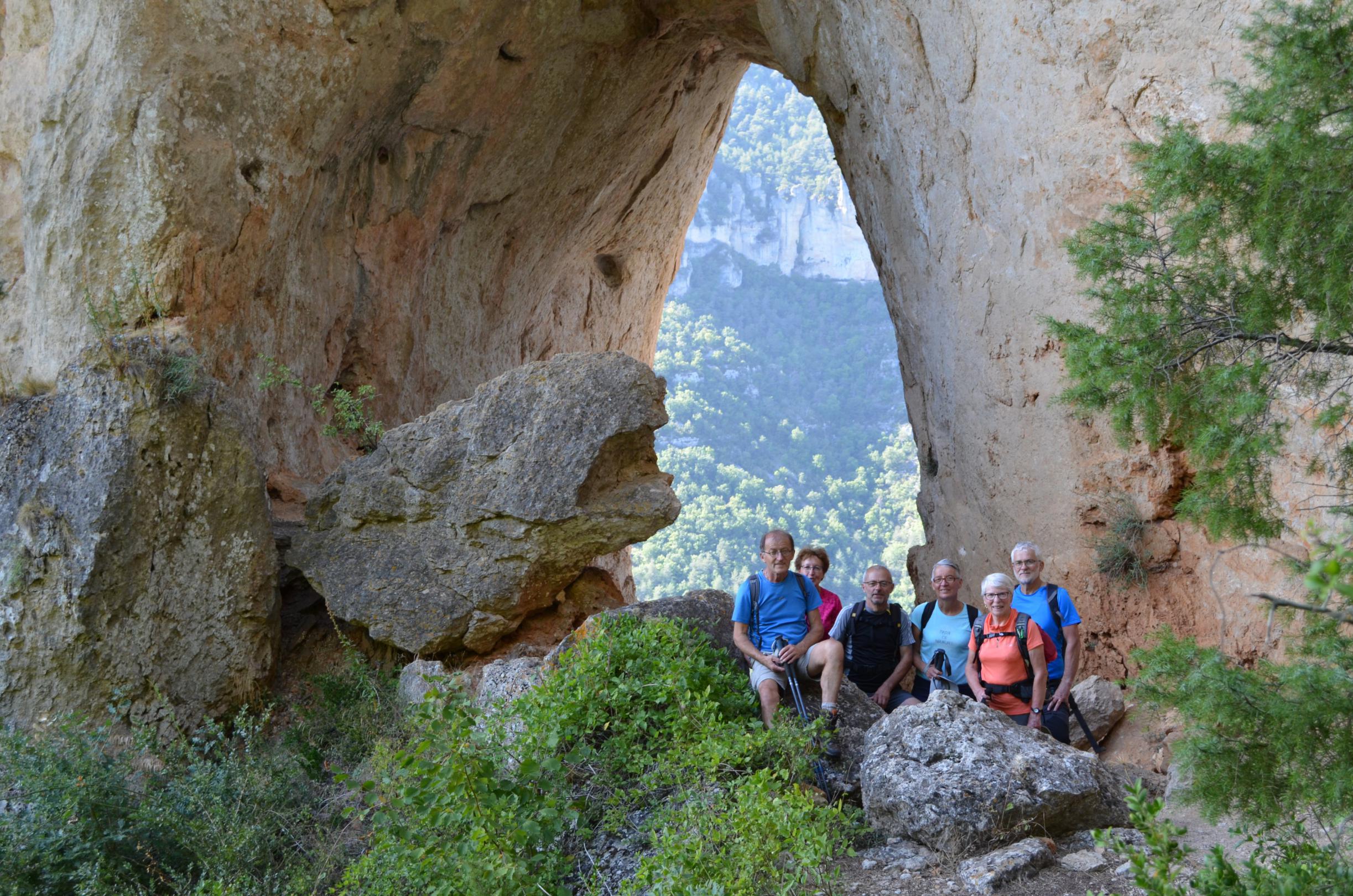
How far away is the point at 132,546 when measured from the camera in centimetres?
655

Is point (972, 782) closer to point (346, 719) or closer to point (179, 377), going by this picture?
point (346, 719)

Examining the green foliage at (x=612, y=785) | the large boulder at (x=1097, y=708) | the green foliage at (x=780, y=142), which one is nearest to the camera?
the green foliage at (x=612, y=785)

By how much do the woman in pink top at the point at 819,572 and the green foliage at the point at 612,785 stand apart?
67 centimetres

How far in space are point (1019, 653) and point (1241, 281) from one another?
2763mm

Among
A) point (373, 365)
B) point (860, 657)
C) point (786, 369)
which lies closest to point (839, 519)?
point (786, 369)

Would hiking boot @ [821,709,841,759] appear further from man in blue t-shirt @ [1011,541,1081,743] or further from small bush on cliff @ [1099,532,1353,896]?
small bush on cliff @ [1099,532,1353,896]

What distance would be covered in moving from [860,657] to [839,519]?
133 feet

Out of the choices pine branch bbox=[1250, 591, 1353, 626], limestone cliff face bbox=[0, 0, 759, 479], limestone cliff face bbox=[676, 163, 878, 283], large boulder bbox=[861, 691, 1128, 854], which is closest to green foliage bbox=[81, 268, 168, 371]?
limestone cliff face bbox=[0, 0, 759, 479]

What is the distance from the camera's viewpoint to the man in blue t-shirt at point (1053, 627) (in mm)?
5344

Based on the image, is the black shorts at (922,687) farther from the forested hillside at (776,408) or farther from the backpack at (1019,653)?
the forested hillside at (776,408)

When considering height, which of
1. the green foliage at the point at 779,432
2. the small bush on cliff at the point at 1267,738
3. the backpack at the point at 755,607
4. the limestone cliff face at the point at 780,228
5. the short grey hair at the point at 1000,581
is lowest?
the green foliage at the point at 779,432

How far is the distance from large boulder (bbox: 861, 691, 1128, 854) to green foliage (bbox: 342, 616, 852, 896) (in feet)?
0.92

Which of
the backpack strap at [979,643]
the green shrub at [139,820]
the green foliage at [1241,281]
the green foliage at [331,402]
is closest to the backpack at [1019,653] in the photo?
the backpack strap at [979,643]

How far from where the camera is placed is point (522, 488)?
22.7 feet
